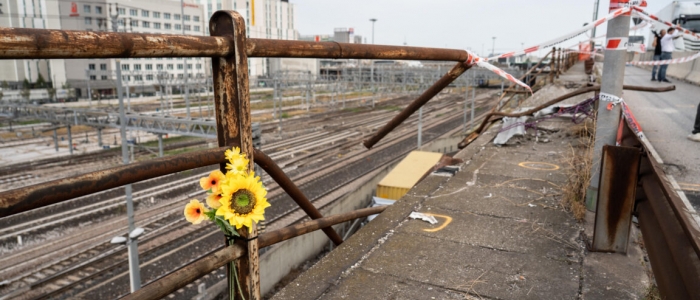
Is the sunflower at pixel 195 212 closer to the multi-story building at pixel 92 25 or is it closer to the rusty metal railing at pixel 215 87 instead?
the rusty metal railing at pixel 215 87

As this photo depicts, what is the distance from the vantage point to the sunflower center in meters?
1.69

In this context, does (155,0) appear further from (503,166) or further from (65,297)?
(503,166)

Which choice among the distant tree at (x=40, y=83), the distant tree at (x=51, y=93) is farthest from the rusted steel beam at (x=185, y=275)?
the distant tree at (x=40, y=83)

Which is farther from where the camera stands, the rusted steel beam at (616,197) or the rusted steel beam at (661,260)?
the rusted steel beam at (616,197)

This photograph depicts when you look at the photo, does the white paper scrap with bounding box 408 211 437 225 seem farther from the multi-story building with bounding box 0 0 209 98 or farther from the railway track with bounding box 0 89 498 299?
the multi-story building with bounding box 0 0 209 98

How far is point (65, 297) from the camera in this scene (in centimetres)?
1408

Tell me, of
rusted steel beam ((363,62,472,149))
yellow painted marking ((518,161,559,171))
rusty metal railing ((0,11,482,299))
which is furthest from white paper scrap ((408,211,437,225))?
yellow painted marking ((518,161,559,171))

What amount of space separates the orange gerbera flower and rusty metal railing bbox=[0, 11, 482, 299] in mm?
51

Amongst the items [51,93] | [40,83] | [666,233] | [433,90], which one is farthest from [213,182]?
[40,83]

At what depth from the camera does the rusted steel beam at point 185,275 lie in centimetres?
161

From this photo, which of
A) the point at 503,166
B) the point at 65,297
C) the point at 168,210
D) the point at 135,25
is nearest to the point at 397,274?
the point at 503,166

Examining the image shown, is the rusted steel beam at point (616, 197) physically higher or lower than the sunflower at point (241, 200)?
lower

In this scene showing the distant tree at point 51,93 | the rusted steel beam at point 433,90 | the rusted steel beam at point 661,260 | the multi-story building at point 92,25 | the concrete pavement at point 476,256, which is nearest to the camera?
the rusted steel beam at point 661,260

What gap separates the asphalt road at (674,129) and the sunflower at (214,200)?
4.74 meters
